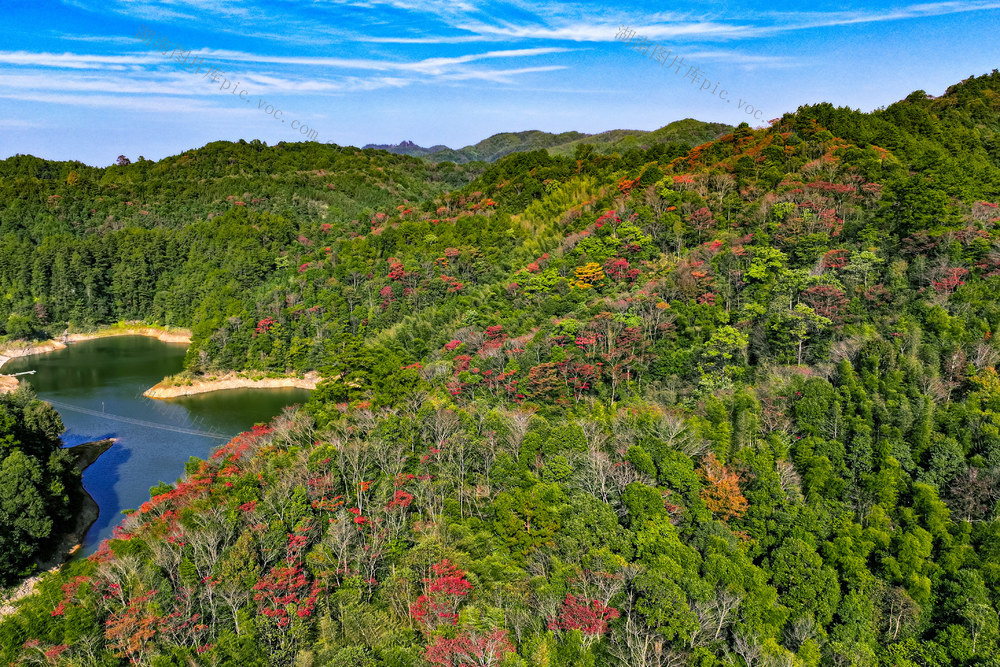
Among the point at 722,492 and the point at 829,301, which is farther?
the point at 829,301

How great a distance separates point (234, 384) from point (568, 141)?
4730 inches

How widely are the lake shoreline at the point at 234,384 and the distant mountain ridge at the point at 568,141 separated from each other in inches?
2373

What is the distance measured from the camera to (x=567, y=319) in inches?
1177

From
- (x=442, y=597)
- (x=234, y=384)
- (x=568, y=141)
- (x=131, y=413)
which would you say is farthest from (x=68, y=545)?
(x=568, y=141)

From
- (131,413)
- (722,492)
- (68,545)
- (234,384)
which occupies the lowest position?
(68,545)

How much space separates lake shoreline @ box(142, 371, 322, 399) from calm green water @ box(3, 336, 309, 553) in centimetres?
90

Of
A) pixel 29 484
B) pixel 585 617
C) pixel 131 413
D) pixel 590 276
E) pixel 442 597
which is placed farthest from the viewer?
pixel 131 413

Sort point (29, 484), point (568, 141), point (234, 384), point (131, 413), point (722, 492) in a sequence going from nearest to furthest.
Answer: point (722, 492) < point (29, 484) < point (131, 413) < point (234, 384) < point (568, 141)

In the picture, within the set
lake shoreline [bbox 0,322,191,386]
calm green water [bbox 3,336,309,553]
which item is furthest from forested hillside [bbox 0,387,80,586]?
lake shoreline [bbox 0,322,191,386]

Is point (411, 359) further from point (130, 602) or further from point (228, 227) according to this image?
point (228, 227)

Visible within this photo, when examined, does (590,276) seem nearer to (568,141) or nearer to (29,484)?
(29,484)

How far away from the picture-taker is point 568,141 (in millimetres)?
147375

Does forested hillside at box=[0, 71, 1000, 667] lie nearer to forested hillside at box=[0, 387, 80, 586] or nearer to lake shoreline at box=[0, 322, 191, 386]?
forested hillside at box=[0, 387, 80, 586]

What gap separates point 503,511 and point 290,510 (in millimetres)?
6546
